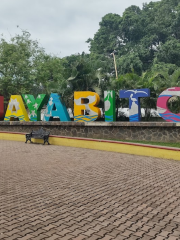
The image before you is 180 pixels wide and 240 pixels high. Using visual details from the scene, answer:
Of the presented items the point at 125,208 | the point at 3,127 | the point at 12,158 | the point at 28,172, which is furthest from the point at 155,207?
the point at 3,127

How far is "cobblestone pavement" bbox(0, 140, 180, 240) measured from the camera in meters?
3.90

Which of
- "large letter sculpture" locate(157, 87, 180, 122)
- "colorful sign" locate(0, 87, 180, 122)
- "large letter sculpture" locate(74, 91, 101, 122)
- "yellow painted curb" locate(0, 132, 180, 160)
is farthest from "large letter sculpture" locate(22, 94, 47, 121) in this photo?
"large letter sculpture" locate(157, 87, 180, 122)

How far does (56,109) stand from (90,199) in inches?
419

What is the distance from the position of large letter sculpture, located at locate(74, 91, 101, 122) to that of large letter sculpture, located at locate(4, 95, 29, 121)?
4356mm

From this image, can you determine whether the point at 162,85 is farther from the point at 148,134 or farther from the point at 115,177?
the point at 115,177

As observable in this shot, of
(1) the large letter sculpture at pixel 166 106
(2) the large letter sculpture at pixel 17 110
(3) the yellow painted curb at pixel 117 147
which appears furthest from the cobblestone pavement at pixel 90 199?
(2) the large letter sculpture at pixel 17 110

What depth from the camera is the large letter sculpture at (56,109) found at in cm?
1517

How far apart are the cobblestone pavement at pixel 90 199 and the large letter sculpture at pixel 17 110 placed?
7.78 m

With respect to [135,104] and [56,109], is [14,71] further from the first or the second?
[135,104]

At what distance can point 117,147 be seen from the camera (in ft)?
38.0

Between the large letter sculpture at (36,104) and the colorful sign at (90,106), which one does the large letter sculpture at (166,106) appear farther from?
the large letter sculpture at (36,104)

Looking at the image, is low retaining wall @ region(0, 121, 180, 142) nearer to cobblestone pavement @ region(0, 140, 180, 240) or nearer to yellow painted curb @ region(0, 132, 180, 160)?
yellow painted curb @ region(0, 132, 180, 160)

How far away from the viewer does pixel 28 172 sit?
7762 millimetres

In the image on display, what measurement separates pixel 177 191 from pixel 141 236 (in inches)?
100
